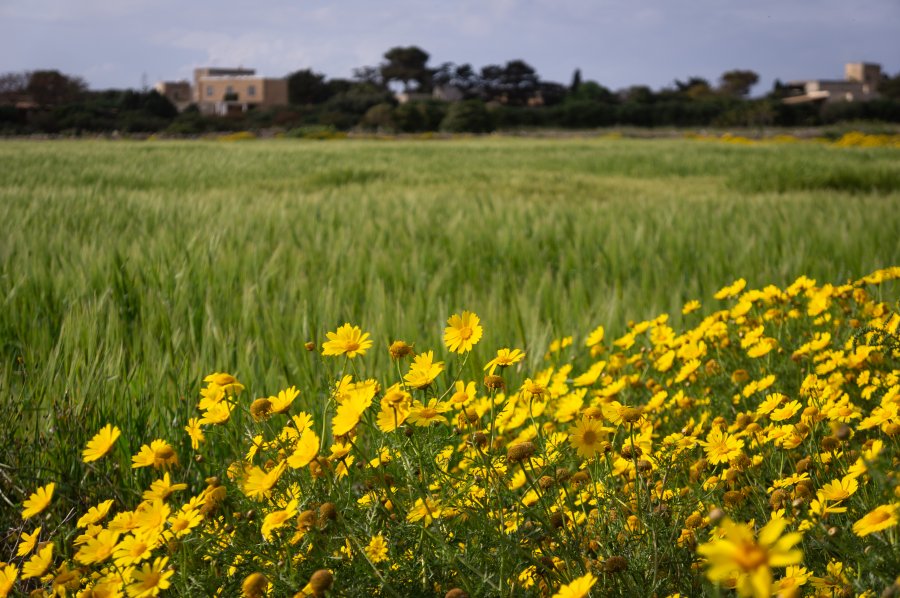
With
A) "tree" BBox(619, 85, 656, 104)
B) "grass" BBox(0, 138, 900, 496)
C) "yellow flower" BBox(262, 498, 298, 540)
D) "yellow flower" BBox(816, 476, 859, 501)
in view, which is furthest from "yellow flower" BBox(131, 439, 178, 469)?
"tree" BBox(619, 85, 656, 104)

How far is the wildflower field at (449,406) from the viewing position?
0.87 meters

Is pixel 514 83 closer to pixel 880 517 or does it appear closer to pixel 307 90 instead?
pixel 307 90

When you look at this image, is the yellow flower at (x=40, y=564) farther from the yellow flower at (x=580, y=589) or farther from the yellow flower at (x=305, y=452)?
the yellow flower at (x=580, y=589)

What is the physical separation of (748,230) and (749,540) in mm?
3723

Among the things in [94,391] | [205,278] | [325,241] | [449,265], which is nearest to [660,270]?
[449,265]

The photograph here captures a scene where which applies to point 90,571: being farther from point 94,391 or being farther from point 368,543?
point 94,391

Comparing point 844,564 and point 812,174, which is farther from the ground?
point 812,174

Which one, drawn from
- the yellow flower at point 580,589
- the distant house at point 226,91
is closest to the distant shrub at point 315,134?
the distant house at point 226,91

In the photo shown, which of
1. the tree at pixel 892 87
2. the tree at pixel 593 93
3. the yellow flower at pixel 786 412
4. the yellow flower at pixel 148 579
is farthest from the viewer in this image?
the tree at pixel 593 93

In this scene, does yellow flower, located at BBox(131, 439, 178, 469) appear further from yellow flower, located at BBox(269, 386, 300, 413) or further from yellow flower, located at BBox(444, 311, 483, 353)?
yellow flower, located at BBox(444, 311, 483, 353)

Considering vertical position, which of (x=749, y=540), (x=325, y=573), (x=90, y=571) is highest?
(x=749, y=540)

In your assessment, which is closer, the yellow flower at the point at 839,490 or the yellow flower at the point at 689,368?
the yellow flower at the point at 839,490

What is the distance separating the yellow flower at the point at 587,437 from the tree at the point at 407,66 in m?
76.7

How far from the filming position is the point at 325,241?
12.5ft
